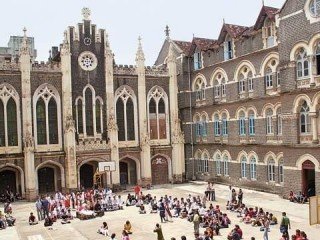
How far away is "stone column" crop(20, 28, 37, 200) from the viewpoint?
3791 centimetres

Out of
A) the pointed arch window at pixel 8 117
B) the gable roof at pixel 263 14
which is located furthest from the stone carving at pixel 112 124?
the gable roof at pixel 263 14

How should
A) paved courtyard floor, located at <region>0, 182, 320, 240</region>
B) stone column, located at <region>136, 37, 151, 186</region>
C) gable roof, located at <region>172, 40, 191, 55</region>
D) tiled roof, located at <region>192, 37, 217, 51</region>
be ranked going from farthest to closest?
gable roof, located at <region>172, 40, 191, 55</region>
tiled roof, located at <region>192, 37, 217, 51</region>
stone column, located at <region>136, 37, 151, 186</region>
paved courtyard floor, located at <region>0, 182, 320, 240</region>

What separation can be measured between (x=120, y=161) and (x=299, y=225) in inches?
898

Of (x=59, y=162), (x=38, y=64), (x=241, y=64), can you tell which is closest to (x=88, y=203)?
(x=59, y=162)

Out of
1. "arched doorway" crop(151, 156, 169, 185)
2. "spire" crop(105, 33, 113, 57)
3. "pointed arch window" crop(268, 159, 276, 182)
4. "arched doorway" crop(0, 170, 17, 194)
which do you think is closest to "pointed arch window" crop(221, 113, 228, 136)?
"pointed arch window" crop(268, 159, 276, 182)

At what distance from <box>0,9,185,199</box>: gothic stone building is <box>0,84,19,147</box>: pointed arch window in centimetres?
8

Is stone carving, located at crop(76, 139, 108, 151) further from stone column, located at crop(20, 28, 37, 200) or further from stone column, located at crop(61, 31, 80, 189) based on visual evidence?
stone column, located at crop(20, 28, 37, 200)

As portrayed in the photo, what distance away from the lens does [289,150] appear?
1241 inches

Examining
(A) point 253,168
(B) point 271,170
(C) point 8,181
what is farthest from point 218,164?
(C) point 8,181

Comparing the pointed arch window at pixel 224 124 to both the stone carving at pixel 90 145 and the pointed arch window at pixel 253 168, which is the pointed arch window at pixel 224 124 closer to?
the pointed arch window at pixel 253 168

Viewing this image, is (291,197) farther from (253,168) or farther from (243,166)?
(243,166)

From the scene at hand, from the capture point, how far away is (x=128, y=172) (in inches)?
1756

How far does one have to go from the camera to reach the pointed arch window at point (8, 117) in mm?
37875

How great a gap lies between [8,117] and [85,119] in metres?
7.13
